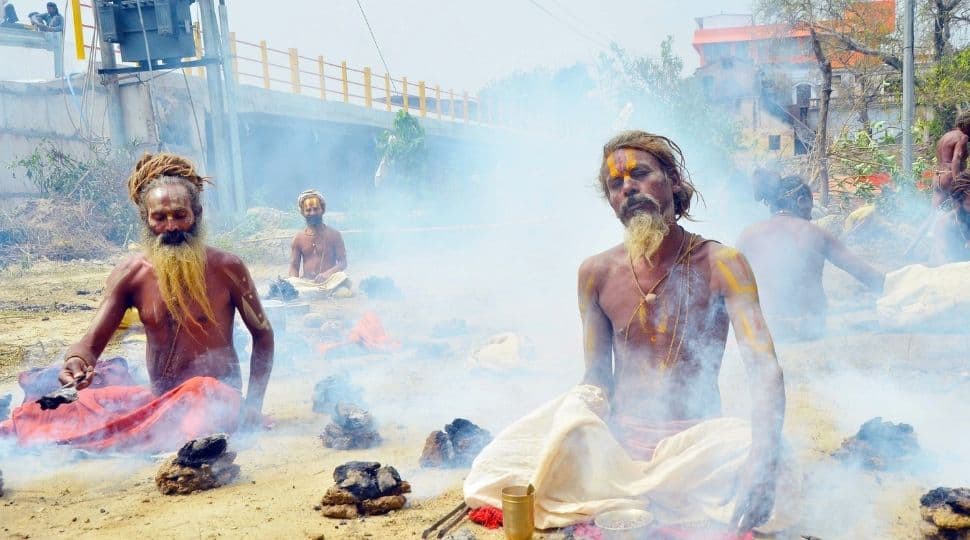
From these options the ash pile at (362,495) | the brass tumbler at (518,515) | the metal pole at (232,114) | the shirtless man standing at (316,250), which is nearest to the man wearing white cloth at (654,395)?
the brass tumbler at (518,515)

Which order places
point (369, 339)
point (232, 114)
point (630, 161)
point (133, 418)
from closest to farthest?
point (630, 161) < point (133, 418) < point (369, 339) < point (232, 114)

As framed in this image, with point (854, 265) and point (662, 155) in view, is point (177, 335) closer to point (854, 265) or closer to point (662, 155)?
point (662, 155)

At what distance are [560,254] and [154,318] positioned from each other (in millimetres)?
10883

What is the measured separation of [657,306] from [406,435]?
2.16m

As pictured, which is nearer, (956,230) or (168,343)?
(168,343)

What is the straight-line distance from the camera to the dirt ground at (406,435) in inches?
145

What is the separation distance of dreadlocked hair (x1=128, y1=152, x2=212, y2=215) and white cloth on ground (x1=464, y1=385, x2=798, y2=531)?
2.92 m

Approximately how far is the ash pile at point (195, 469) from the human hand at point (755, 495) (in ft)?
8.48

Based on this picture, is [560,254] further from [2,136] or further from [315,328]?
[2,136]

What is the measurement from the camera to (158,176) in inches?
199

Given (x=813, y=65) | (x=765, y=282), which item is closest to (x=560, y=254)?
(x=765, y=282)

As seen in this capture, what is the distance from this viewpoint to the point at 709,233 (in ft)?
45.7

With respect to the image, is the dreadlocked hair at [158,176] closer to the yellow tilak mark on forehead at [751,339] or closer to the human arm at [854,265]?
the yellow tilak mark on forehead at [751,339]

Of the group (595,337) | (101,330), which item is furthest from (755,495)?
(101,330)
